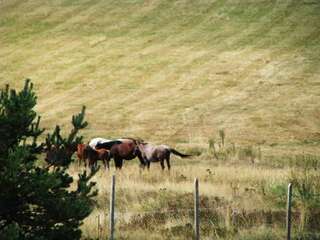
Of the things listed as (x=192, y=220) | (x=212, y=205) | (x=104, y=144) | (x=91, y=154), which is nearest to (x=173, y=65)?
(x=104, y=144)

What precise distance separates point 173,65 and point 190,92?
221 inches

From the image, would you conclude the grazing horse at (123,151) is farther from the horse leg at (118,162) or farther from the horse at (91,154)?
the horse at (91,154)

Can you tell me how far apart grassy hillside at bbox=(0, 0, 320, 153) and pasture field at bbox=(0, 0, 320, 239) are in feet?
0.34

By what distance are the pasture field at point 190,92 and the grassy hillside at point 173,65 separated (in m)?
0.10

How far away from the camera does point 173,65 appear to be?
5291 cm

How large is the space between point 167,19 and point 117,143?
3387 centimetres

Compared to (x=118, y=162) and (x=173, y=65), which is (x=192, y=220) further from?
(x=173, y=65)

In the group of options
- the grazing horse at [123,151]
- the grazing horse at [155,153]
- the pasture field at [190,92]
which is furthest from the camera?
the grazing horse at [123,151]

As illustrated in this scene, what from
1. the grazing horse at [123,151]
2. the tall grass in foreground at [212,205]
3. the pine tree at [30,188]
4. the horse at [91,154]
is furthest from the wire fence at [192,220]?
the grazing horse at [123,151]

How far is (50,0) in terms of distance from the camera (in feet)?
226

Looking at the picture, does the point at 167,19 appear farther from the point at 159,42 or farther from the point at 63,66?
the point at 63,66

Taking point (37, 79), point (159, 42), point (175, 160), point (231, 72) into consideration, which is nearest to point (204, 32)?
point (159, 42)

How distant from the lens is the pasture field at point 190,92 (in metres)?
19.6

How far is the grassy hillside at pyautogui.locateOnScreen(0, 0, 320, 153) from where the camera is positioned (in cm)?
4144
